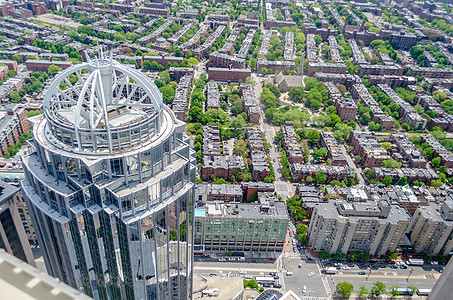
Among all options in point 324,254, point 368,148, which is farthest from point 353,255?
point 368,148

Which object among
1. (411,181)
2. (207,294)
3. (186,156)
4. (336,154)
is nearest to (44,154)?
(186,156)

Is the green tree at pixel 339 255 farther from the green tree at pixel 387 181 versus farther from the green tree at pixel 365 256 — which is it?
the green tree at pixel 387 181


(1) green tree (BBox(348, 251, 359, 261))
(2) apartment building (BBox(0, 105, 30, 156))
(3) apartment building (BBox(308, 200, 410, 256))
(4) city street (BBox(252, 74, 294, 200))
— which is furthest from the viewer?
(2) apartment building (BBox(0, 105, 30, 156))

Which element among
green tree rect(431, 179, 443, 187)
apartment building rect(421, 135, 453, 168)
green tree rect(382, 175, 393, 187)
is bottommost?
green tree rect(382, 175, 393, 187)

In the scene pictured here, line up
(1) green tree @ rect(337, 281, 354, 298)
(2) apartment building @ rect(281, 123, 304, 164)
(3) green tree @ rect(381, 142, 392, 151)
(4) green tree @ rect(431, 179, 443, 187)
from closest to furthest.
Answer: (1) green tree @ rect(337, 281, 354, 298)
(4) green tree @ rect(431, 179, 443, 187)
(2) apartment building @ rect(281, 123, 304, 164)
(3) green tree @ rect(381, 142, 392, 151)

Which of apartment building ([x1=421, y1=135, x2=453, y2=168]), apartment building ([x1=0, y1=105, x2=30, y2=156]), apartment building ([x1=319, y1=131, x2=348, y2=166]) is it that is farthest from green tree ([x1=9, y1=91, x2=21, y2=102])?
apartment building ([x1=421, y1=135, x2=453, y2=168])

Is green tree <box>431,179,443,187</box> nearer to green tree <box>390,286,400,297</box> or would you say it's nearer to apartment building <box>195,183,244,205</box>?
green tree <box>390,286,400,297</box>

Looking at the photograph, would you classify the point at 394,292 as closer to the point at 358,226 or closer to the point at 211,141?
the point at 358,226
